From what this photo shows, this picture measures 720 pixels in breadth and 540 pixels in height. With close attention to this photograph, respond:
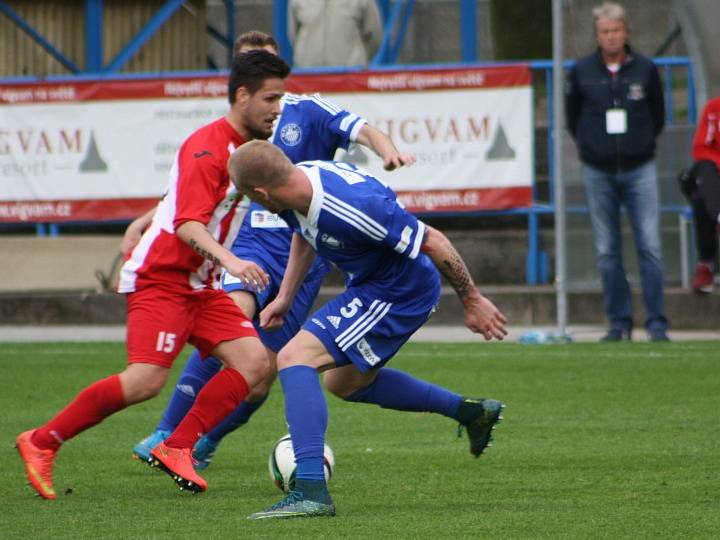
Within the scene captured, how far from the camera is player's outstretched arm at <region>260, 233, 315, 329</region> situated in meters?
6.74

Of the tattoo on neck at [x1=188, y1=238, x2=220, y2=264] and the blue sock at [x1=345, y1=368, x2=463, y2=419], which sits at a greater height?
the tattoo on neck at [x1=188, y1=238, x2=220, y2=264]

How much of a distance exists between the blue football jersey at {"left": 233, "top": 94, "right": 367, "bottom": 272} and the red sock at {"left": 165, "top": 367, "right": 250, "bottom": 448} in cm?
109

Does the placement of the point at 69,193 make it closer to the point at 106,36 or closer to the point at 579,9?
the point at 106,36

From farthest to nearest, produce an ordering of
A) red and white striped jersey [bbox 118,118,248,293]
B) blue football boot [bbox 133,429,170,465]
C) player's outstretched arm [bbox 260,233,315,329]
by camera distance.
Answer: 1. blue football boot [bbox 133,429,170,465]
2. player's outstretched arm [bbox 260,233,315,329]
3. red and white striped jersey [bbox 118,118,248,293]

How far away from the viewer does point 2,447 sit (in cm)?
809

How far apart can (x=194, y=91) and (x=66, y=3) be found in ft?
14.0

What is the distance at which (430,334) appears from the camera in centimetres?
1356

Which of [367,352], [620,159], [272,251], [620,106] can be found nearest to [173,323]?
[367,352]

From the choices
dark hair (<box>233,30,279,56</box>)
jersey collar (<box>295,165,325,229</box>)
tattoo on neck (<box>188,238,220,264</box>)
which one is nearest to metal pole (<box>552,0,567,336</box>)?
dark hair (<box>233,30,279,56</box>)

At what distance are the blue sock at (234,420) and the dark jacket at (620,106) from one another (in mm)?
5632

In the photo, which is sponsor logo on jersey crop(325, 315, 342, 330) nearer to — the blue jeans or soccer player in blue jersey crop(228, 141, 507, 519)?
soccer player in blue jersey crop(228, 141, 507, 519)

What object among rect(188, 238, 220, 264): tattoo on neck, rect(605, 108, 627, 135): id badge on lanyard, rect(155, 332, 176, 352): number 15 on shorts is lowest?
rect(155, 332, 176, 352): number 15 on shorts

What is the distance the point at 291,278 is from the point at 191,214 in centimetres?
52

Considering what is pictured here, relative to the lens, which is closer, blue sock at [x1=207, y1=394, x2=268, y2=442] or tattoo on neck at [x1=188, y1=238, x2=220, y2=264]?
tattoo on neck at [x1=188, y1=238, x2=220, y2=264]
